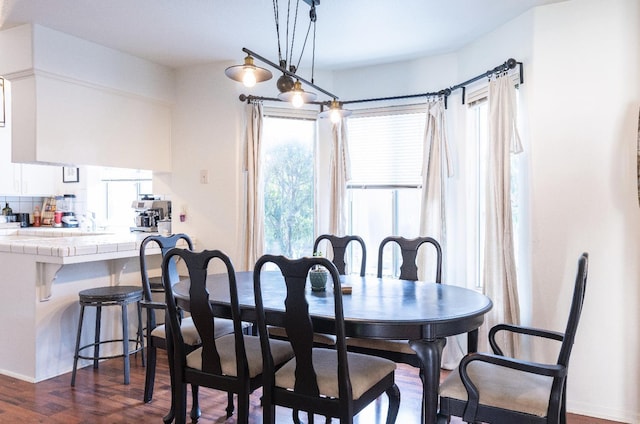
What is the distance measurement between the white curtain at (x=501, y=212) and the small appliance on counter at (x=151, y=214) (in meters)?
3.07

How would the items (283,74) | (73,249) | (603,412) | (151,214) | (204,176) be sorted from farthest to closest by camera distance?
(151,214) < (204,176) < (73,249) < (603,412) < (283,74)

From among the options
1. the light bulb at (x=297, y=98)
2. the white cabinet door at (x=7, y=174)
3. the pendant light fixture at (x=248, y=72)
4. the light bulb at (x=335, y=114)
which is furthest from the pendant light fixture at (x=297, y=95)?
the white cabinet door at (x=7, y=174)

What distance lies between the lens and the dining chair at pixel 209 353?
6.97 ft

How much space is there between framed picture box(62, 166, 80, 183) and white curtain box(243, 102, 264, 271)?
3132mm

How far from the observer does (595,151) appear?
112 inches

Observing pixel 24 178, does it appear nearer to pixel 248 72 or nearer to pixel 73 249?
pixel 73 249

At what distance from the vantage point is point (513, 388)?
190 cm

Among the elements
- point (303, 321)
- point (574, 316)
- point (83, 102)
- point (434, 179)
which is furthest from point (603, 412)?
point (83, 102)

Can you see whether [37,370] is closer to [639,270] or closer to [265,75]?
[265,75]

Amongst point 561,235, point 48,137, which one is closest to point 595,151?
point 561,235

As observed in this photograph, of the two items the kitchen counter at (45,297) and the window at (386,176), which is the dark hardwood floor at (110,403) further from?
the window at (386,176)

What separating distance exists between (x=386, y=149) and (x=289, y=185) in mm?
979

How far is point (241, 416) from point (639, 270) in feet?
8.07

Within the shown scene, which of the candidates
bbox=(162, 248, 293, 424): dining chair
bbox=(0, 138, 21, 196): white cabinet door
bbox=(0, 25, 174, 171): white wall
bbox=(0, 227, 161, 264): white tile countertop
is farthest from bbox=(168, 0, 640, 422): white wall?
bbox=(0, 138, 21, 196): white cabinet door
